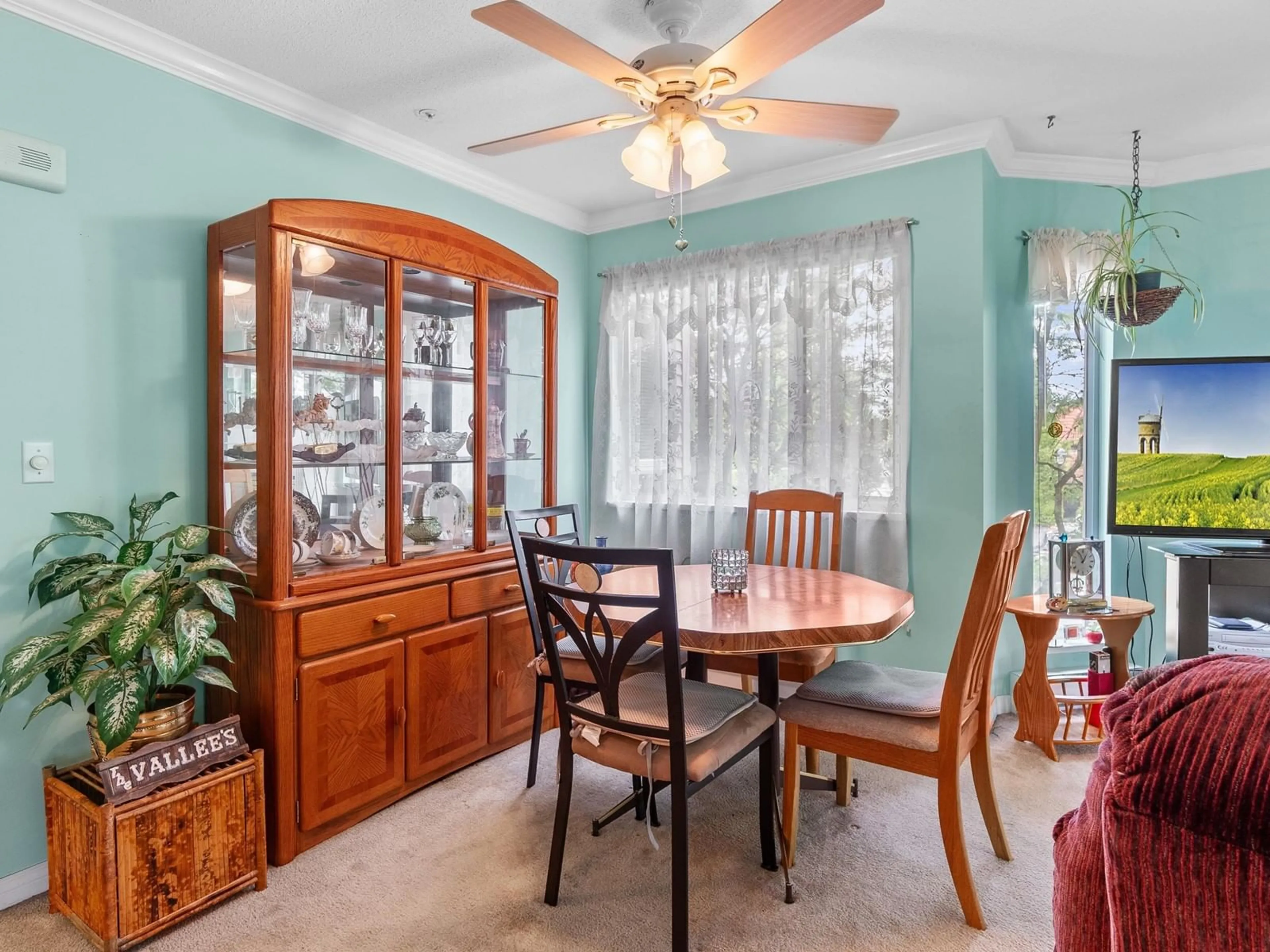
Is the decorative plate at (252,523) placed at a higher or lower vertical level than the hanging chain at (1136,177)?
lower

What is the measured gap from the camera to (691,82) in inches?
75.5

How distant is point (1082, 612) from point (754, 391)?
1.69 m

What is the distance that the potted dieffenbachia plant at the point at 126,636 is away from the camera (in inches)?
67.8

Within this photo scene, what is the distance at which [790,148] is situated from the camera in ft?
10.3

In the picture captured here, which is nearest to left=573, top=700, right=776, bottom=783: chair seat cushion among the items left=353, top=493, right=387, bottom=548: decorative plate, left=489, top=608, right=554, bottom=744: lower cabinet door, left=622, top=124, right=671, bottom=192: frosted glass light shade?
left=489, top=608, right=554, bottom=744: lower cabinet door

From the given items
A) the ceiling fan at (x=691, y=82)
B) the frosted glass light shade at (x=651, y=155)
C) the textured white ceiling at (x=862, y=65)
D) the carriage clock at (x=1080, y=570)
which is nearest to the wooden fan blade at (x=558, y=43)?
the ceiling fan at (x=691, y=82)

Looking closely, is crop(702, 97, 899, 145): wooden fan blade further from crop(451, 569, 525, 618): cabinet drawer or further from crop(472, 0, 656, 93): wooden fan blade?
crop(451, 569, 525, 618): cabinet drawer

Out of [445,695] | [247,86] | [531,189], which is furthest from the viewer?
[531,189]

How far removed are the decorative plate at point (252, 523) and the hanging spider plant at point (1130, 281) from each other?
3.30 meters

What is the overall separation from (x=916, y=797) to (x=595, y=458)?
234cm

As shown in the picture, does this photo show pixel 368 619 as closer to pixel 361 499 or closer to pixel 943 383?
pixel 361 499

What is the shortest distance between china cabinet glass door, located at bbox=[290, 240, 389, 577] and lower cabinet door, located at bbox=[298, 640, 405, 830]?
0.33m

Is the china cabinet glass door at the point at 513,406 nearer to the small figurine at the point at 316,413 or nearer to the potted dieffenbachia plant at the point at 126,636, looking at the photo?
the small figurine at the point at 316,413

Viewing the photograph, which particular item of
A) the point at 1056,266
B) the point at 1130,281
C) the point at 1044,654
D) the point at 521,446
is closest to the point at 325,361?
the point at 521,446
